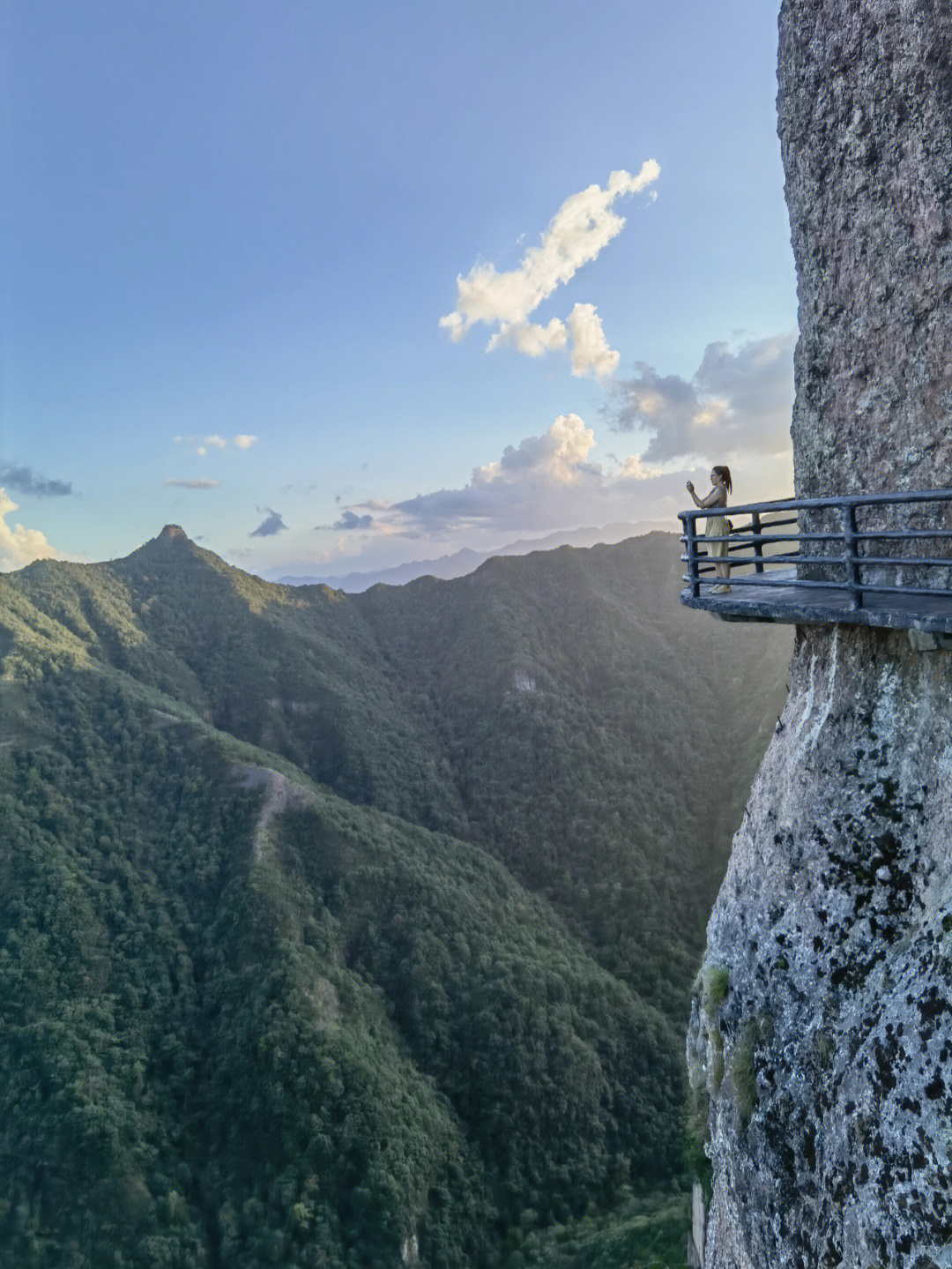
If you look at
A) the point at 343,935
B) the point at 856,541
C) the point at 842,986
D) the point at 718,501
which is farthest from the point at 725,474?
the point at 343,935

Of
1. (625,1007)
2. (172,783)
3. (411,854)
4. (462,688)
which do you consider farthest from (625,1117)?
(462,688)

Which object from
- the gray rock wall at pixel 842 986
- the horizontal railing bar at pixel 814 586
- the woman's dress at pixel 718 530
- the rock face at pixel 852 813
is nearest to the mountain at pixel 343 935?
the gray rock wall at pixel 842 986

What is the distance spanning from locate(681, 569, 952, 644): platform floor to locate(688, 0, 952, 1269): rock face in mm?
507

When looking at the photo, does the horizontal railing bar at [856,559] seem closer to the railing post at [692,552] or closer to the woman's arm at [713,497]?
the railing post at [692,552]

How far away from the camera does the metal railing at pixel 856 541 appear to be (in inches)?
284

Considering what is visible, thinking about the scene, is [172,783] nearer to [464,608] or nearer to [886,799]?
[464,608]

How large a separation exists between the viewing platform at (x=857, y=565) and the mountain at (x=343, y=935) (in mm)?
43086

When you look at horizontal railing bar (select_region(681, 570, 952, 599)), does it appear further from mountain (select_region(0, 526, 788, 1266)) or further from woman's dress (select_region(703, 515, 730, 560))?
mountain (select_region(0, 526, 788, 1266))

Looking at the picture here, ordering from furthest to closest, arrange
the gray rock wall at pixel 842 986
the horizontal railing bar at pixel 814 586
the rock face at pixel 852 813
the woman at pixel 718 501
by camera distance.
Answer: the woman at pixel 718 501 → the horizontal railing bar at pixel 814 586 → the rock face at pixel 852 813 → the gray rock wall at pixel 842 986

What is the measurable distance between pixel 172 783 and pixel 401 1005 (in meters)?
30.4

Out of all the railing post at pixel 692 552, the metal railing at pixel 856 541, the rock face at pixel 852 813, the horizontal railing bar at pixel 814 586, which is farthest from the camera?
the railing post at pixel 692 552

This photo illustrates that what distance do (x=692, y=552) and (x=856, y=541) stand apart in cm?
220

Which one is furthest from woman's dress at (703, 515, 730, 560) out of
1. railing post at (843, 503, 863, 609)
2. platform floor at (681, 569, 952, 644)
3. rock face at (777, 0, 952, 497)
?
railing post at (843, 503, 863, 609)

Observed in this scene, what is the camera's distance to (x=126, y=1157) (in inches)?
1799
